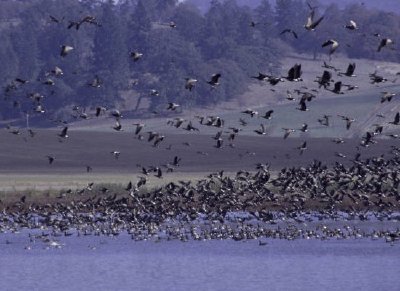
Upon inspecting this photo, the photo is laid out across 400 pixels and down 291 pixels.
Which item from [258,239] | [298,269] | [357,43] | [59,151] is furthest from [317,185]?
[357,43]

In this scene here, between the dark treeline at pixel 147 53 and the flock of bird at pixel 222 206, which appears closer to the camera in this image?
the flock of bird at pixel 222 206

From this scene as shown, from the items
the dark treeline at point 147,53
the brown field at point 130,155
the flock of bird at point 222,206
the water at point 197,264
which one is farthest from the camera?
the dark treeline at point 147,53

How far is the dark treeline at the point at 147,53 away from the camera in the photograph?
148000 millimetres

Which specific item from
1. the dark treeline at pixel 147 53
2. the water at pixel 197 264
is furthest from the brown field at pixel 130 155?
the dark treeline at pixel 147 53

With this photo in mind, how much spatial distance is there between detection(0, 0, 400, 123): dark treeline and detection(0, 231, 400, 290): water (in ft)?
274

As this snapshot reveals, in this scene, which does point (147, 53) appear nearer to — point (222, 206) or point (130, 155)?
point (130, 155)

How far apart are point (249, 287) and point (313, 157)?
5115 centimetres

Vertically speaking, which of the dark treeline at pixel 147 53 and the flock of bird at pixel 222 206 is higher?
the dark treeline at pixel 147 53

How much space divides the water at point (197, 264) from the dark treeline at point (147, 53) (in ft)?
274

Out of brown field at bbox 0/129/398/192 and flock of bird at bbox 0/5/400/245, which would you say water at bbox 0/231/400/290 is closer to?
flock of bird at bbox 0/5/400/245

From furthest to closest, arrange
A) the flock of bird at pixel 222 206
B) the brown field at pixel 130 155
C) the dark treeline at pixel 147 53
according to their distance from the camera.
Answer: the dark treeline at pixel 147 53, the brown field at pixel 130 155, the flock of bird at pixel 222 206

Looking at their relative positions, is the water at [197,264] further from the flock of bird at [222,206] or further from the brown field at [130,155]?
the brown field at [130,155]

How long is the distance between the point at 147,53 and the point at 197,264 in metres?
117

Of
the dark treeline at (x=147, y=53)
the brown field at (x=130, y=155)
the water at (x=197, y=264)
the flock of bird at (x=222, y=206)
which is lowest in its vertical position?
the water at (x=197, y=264)
